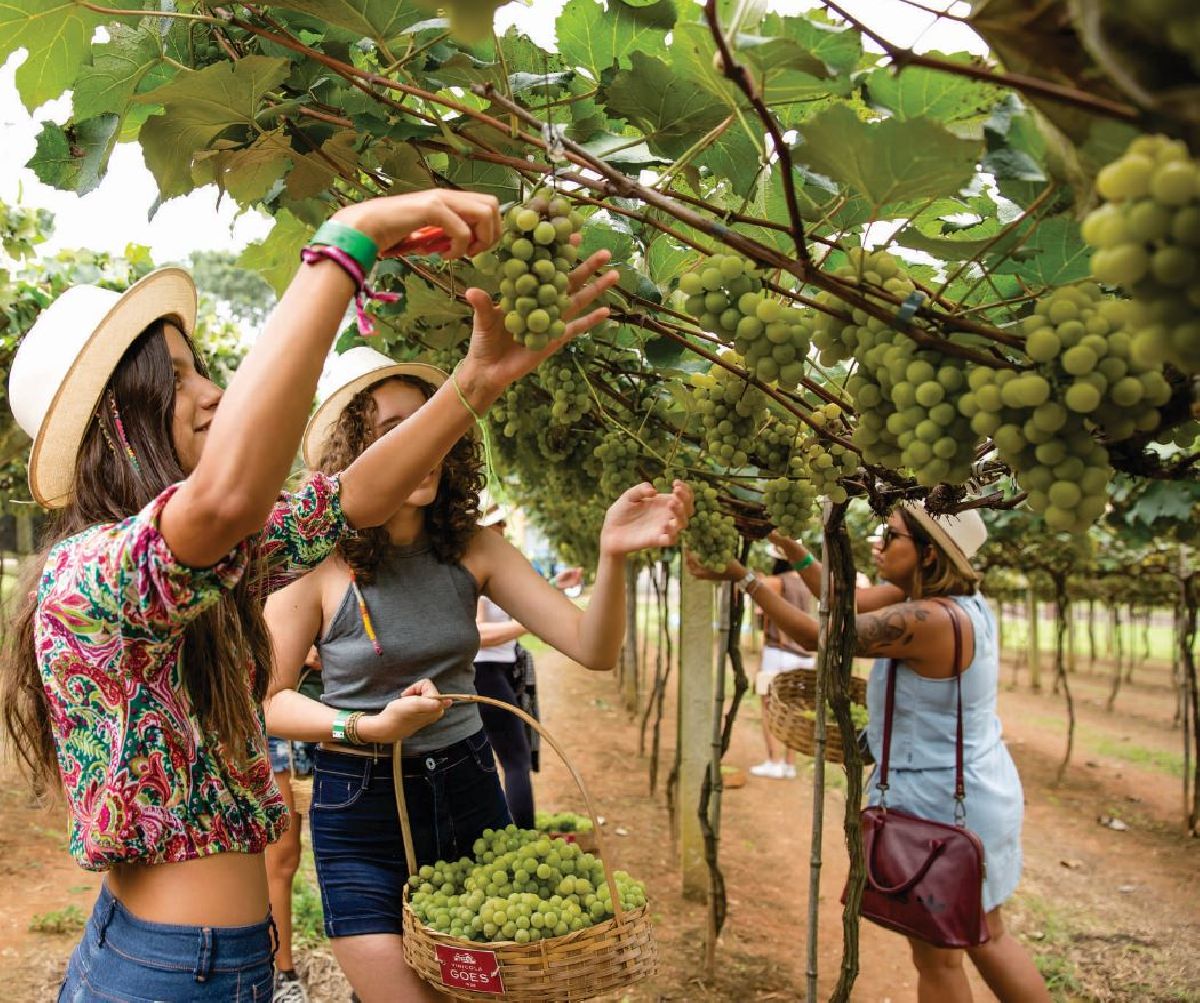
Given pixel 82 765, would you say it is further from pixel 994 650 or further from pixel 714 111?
pixel 994 650

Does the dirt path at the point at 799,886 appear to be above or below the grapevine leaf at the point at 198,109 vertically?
below

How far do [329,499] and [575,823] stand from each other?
3.76 meters

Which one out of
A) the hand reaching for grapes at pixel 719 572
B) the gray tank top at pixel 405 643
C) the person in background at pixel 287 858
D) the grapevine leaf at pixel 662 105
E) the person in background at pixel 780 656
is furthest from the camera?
the person in background at pixel 780 656

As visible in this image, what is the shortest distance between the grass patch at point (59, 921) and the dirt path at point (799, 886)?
2 centimetres

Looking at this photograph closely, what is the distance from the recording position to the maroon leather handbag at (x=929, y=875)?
2.66 m

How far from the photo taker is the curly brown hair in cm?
224

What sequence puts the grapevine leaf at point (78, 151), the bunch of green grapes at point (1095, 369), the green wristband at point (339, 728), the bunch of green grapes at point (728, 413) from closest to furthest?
1. the bunch of green grapes at point (1095, 369)
2. the grapevine leaf at point (78, 151)
3. the bunch of green grapes at point (728, 413)
4. the green wristband at point (339, 728)

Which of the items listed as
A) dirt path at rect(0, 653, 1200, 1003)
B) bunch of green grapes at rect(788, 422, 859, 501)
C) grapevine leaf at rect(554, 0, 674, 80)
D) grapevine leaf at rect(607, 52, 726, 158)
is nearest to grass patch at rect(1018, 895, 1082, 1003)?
dirt path at rect(0, 653, 1200, 1003)

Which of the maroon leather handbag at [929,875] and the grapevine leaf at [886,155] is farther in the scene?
the maroon leather handbag at [929,875]

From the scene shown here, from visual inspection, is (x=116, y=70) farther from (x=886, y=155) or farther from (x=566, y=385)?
(x=886, y=155)

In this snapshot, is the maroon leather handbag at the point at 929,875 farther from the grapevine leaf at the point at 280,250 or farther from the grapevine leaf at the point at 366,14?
the grapevine leaf at the point at 366,14

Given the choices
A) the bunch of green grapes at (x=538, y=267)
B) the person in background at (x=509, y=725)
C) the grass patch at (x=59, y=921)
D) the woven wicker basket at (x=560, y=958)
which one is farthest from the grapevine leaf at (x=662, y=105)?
the grass patch at (x=59, y=921)

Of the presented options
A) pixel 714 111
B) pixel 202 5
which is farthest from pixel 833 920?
pixel 202 5

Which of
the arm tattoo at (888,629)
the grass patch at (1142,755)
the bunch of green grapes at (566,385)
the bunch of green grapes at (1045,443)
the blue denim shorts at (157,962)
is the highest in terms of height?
the bunch of green grapes at (566,385)
